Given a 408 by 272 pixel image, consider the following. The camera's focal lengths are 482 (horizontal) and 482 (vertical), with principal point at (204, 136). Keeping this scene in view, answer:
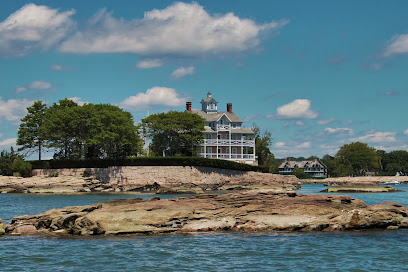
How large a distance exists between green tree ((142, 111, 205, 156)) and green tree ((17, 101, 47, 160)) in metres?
15.2

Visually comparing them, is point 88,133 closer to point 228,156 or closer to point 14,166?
point 14,166

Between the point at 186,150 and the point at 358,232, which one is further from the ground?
the point at 186,150

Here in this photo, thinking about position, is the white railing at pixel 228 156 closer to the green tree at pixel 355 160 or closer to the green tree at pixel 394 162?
the green tree at pixel 355 160

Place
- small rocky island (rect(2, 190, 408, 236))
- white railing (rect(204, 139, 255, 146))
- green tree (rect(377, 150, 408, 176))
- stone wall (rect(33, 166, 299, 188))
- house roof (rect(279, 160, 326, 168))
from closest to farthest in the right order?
small rocky island (rect(2, 190, 408, 236)) < stone wall (rect(33, 166, 299, 188)) < white railing (rect(204, 139, 255, 146)) < green tree (rect(377, 150, 408, 176)) < house roof (rect(279, 160, 326, 168))

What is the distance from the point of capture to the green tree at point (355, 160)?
137000 millimetres

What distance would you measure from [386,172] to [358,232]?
145 meters

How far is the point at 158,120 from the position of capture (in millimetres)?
72312

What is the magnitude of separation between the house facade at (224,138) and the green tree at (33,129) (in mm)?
23974

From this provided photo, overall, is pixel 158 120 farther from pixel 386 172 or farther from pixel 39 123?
pixel 386 172

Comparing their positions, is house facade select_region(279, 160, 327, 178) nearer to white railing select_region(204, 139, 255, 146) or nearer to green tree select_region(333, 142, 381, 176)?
green tree select_region(333, 142, 381, 176)

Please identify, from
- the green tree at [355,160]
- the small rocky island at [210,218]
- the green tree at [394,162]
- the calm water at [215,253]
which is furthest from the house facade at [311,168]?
the calm water at [215,253]

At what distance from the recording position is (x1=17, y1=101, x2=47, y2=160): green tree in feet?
230

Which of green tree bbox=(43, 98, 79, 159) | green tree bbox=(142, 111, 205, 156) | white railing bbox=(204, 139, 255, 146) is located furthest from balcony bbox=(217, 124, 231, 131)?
green tree bbox=(43, 98, 79, 159)

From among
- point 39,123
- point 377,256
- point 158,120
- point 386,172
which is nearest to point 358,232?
point 377,256
